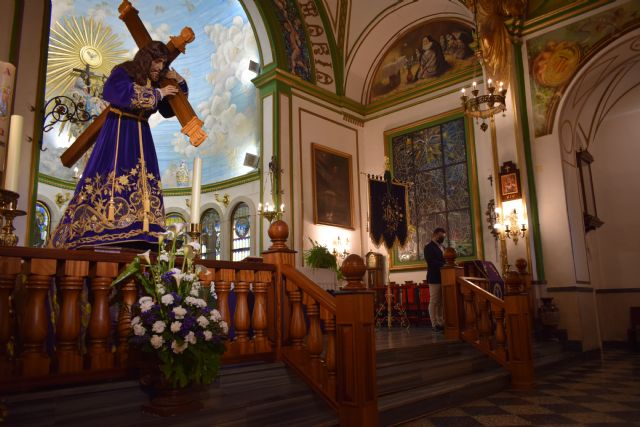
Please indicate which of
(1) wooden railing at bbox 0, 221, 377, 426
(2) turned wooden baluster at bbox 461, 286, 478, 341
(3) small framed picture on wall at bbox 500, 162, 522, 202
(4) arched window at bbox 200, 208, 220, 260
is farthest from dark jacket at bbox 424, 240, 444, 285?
(4) arched window at bbox 200, 208, 220, 260

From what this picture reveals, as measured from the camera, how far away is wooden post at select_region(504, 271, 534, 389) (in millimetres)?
→ 6031

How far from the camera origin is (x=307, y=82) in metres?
12.9

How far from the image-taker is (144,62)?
379cm

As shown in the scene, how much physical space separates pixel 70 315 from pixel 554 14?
10306 mm

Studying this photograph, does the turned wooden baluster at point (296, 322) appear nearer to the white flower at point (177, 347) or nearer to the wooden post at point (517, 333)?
the white flower at point (177, 347)

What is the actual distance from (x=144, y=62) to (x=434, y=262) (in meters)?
5.20

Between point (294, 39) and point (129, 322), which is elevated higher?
point (294, 39)

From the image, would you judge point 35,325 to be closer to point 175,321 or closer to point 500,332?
point 175,321

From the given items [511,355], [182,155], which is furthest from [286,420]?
[182,155]

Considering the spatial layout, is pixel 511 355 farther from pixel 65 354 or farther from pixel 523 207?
pixel 65 354

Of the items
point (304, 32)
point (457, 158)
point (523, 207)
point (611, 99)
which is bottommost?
point (523, 207)

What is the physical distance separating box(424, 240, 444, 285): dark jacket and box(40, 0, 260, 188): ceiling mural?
782cm

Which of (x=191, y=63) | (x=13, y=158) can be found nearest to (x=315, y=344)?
(x=13, y=158)

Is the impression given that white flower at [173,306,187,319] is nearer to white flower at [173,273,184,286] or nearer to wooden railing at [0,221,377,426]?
white flower at [173,273,184,286]
